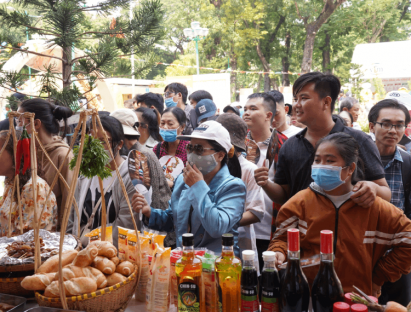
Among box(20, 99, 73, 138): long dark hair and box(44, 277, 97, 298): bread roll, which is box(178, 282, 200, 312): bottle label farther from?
box(20, 99, 73, 138): long dark hair

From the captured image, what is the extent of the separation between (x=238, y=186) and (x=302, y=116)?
Result: 79 cm

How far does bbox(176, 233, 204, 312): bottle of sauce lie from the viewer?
5.32ft

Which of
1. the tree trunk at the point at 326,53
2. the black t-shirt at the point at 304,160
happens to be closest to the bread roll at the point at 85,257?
the black t-shirt at the point at 304,160

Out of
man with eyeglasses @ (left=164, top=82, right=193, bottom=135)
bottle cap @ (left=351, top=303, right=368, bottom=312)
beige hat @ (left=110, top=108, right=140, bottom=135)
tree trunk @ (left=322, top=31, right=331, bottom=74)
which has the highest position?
tree trunk @ (left=322, top=31, right=331, bottom=74)

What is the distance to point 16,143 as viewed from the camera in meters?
2.30

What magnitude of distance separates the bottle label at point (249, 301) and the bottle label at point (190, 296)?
19 cm

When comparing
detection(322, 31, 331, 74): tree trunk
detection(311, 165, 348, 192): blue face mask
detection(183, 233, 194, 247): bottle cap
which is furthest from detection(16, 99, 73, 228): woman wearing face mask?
detection(322, 31, 331, 74): tree trunk

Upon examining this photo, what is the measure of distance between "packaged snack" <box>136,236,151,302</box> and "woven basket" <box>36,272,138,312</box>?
181 millimetres

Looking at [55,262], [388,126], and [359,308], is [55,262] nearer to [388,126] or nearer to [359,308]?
[359,308]

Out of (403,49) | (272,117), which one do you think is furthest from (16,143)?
(403,49)

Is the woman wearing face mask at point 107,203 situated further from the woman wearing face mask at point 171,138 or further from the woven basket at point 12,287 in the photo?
the woman wearing face mask at point 171,138

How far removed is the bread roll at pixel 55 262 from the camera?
1.82 meters

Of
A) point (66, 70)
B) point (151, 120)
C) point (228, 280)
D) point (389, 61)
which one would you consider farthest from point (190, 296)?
point (389, 61)

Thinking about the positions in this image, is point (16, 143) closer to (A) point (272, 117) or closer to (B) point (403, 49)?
(A) point (272, 117)
